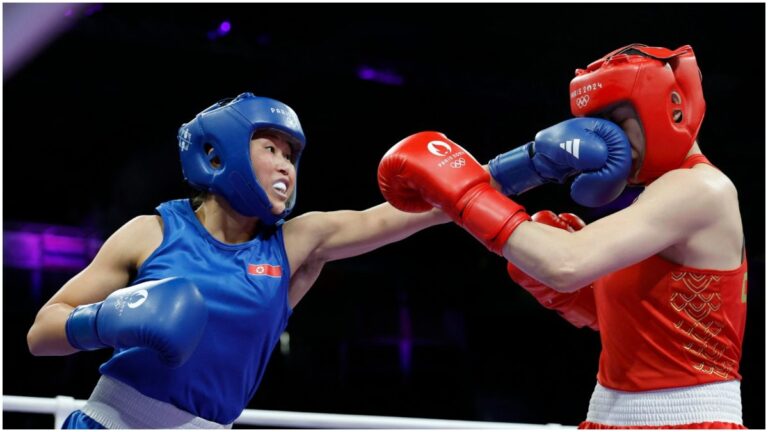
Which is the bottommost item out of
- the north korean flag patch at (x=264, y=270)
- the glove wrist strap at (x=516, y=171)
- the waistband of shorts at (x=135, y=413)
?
the waistband of shorts at (x=135, y=413)

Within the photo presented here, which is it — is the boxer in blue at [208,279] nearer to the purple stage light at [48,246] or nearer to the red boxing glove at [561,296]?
the red boxing glove at [561,296]

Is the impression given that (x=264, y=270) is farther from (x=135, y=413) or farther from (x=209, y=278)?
(x=135, y=413)

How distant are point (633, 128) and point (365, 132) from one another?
16.5 feet

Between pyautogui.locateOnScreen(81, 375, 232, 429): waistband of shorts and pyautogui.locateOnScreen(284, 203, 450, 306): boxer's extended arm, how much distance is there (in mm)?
461

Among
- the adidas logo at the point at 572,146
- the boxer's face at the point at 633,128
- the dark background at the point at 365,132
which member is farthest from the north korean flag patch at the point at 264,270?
the dark background at the point at 365,132

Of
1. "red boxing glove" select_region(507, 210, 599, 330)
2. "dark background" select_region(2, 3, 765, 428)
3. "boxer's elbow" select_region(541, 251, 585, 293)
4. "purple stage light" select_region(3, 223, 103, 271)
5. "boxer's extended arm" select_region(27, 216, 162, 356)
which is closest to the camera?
"boxer's elbow" select_region(541, 251, 585, 293)

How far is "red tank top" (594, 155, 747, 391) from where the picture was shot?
5.64 feet

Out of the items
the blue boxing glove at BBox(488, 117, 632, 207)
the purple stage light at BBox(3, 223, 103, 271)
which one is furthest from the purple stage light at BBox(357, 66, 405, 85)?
the blue boxing glove at BBox(488, 117, 632, 207)

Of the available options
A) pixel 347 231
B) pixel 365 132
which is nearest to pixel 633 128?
pixel 347 231

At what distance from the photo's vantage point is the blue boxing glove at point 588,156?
5.85 ft

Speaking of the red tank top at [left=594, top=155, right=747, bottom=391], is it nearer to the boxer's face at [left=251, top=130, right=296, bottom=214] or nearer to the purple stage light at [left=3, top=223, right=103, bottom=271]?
the boxer's face at [left=251, top=130, right=296, bottom=214]

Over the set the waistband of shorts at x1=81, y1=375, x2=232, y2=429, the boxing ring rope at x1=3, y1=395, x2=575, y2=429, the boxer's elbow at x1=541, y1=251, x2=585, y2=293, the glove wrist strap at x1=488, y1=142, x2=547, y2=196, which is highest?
the glove wrist strap at x1=488, y1=142, x2=547, y2=196

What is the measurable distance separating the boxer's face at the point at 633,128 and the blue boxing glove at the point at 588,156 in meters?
0.04

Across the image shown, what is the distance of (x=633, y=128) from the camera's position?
6.07 feet
